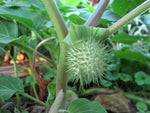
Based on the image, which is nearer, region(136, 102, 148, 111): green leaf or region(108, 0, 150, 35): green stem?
region(108, 0, 150, 35): green stem

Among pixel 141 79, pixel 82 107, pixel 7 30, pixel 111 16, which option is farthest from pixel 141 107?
pixel 7 30

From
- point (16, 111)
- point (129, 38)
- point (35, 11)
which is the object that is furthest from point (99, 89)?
point (35, 11)

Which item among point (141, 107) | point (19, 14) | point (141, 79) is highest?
point (19, 14)

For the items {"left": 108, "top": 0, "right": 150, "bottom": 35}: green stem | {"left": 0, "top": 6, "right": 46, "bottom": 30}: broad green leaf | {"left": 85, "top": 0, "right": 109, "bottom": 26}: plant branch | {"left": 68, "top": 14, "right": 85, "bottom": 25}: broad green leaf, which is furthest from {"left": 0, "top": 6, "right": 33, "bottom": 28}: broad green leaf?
{"left": 108, "top": 0, "right": 150, "bottom": 35}: green stem

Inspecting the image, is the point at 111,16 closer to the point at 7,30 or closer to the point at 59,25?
the point at 59,25

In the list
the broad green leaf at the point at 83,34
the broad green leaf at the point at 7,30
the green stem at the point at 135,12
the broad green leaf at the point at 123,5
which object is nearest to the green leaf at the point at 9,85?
A: the broad green leaf at the point at 7,30

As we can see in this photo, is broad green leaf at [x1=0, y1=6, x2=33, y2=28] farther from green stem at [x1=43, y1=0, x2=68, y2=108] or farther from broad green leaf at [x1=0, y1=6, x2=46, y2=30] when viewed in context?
green stem at [x1=43, y1=0, x2=68, y2=108]
